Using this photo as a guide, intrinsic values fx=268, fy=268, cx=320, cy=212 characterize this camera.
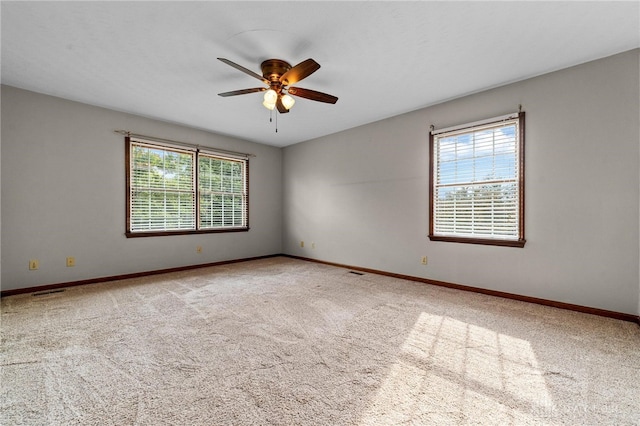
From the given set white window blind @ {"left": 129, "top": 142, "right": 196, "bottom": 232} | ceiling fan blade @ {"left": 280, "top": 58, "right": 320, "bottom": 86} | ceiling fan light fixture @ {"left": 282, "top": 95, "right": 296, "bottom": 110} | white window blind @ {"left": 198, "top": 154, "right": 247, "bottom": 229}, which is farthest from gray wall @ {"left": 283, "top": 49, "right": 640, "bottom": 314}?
white window blind @ {"left": 129, "top": 142, "right": 196, "bottom": 232}

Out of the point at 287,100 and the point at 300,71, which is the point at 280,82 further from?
the point at 300,71

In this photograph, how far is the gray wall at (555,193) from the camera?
8.41 feet

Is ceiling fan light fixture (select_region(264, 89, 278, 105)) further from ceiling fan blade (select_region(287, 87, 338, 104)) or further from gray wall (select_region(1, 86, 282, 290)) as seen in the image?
gray wall (select_region(1, 86, 282, 290))

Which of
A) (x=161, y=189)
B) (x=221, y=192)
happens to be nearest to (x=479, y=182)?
(x=221, y=192)

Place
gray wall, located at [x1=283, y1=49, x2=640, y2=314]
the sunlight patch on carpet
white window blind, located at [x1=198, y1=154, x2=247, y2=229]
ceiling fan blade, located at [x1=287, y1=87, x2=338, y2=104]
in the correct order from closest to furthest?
the sunlight patch on carpet, gray wall, located at [x1=283, y1=49, x2=640, y2=314], ceiling fan blade, located at [x1=287, y1=87, x2=338, y2=104], white window blind, located at [x1=198, y1=154, x2=247, y2=229]

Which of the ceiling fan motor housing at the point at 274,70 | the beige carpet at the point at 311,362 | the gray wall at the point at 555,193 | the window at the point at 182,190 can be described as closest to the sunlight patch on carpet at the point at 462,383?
the beige carpet at the point at 311,362

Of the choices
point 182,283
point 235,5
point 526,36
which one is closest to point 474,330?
point 526,36

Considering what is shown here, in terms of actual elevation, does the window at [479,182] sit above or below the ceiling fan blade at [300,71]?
below

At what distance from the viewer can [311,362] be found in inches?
72.8

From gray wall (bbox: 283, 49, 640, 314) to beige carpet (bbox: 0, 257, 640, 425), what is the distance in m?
0.37

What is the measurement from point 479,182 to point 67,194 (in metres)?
5.45

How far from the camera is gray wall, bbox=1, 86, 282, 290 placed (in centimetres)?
327

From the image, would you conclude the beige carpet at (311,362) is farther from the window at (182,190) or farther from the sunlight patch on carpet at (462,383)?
the window at (182,190)

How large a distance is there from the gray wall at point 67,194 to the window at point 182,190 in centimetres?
17
